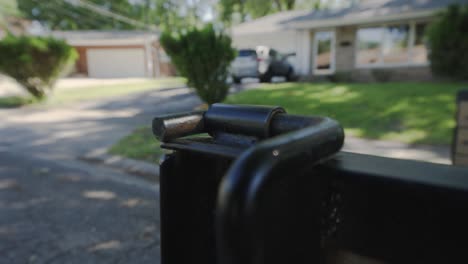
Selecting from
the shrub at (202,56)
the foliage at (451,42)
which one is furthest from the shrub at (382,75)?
the shrub at (202,56)

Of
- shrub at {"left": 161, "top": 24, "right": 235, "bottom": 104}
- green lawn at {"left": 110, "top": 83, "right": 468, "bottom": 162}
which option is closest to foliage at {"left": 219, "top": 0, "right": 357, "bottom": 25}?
green lawn at {"left": 110, "top": 83, "right": 468, "bottom": 162}

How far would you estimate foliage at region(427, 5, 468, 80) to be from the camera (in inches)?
455

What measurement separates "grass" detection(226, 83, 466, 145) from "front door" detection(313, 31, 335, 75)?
7.80 m

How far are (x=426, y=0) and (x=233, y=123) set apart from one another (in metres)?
18.7

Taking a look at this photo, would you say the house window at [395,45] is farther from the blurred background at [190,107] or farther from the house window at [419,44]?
the house window at [419,44]

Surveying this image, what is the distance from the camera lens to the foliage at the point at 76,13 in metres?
43.1

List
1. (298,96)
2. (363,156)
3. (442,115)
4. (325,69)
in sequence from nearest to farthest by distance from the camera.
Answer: (363,156), (442,115), (298,96), (325,69)

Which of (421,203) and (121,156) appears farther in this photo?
(121,156)

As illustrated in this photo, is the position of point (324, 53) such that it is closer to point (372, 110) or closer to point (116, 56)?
point (372, 110)

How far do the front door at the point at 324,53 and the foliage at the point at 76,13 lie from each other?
114 feet

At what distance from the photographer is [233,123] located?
2.86 feet

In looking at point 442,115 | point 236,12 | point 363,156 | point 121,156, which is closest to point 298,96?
point 442,115

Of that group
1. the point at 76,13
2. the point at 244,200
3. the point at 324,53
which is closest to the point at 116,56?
the point at 76,13

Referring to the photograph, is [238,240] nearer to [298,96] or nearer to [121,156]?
[121,156]
